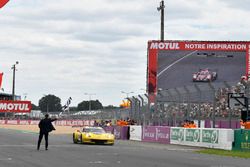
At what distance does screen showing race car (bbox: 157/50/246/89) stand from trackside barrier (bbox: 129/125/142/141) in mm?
17034

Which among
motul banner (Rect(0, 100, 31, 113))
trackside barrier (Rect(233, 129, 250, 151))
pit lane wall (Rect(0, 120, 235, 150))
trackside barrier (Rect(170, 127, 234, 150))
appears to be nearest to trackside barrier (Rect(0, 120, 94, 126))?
motul banner (Rect(0, 100, 31, 113))

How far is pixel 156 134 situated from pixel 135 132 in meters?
3.82

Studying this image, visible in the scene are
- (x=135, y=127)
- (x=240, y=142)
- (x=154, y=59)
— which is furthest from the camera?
(x=154, y=59)

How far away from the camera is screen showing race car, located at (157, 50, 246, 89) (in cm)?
5675

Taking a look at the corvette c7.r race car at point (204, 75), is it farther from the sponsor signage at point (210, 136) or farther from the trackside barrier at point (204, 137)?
the sponsor signage at point (210, 136)

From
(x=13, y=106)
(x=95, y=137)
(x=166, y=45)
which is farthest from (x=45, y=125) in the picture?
(x=13, y=106)

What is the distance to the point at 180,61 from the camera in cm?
5762

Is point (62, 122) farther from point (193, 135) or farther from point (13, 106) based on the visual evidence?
point (193, 135)

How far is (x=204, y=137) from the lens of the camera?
29.1 m

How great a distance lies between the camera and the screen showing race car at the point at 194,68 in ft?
186

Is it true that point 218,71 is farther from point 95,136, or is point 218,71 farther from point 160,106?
point 95,136

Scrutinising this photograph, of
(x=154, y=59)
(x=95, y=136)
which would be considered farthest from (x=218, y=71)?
(x=95, y=136)

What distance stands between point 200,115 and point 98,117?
3085cm

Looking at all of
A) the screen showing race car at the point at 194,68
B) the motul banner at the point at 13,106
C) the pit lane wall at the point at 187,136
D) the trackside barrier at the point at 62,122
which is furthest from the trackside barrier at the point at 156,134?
the motul banner at the point at 13,106
